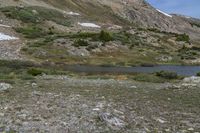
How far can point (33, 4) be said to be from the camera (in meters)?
147

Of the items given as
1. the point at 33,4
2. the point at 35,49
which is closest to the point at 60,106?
the point at 35,49

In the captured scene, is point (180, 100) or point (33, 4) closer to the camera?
point (180, 100)

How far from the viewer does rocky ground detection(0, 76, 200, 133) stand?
62.8 ft

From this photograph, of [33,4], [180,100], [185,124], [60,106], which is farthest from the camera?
[33,4]

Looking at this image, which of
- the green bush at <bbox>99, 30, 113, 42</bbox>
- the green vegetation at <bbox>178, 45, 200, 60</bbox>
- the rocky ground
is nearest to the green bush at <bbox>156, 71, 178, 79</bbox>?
the rocky ground

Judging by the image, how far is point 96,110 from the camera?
22.1m

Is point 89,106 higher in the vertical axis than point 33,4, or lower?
lower

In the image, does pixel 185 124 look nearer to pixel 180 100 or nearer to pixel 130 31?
pixel 180 100

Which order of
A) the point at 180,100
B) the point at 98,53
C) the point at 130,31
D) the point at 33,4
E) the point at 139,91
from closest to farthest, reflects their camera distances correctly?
the point at 180,100
the point at 139,91
the point at 98,53
the point at 130,31
the point at 33,4

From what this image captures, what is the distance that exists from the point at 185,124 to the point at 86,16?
138 metres

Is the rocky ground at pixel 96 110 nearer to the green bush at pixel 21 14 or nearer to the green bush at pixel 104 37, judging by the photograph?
the green bush at pixel 104 37

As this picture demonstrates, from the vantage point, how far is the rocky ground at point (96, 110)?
19.1 metres

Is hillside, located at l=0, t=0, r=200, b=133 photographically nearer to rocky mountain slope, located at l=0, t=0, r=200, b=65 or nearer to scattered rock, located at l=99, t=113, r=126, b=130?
scattered rock, located at l=99, t=113, r=126, b=130

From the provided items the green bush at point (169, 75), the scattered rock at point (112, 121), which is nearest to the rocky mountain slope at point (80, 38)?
the green bush at point (169, 75)
